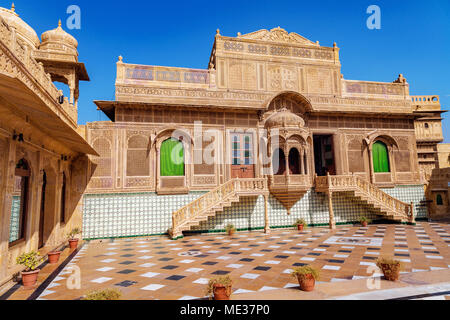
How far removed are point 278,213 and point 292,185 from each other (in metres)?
1.77

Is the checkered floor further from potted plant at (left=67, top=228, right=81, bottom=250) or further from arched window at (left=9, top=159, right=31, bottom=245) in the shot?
arched window at (left=9, top=159, right=31, bottom=245)

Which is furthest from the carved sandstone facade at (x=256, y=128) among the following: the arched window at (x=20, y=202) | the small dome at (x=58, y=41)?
the arched window at (x=20, y=202)

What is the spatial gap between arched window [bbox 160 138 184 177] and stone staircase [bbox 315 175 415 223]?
24.3 ft

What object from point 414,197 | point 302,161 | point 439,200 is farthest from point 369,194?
point 439,200

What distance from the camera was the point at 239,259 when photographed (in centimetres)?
846

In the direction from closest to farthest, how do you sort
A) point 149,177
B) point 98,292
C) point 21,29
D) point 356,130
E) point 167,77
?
point 98,292, point 21,29, point 149,177, point 167,77, point 356,130

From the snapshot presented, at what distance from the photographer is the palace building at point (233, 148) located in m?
12.8

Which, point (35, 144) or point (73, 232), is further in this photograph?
point (73, 232)

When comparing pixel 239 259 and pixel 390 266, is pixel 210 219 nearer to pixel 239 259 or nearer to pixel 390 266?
pixel 239 259

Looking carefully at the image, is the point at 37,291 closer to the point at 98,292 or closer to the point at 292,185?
the point at 98,292

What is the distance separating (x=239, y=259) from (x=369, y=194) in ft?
31.6

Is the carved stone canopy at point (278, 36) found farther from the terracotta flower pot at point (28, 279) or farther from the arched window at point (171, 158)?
the terracotta flower pot at point (28, 279)

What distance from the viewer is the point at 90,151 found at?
1152cm
